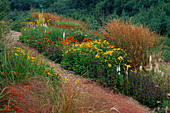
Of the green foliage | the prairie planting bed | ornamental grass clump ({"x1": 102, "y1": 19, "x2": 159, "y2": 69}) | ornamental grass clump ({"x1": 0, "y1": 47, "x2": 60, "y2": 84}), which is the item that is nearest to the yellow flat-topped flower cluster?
the prairie planting bed

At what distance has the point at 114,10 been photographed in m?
18.5

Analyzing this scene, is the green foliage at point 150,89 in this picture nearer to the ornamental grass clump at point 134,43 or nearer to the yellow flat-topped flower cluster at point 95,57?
the yellow flat-topped flower cluster at point 95,57

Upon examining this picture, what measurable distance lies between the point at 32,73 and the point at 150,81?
2850 millimetres

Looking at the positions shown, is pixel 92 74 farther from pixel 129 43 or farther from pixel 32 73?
pixel 32 73

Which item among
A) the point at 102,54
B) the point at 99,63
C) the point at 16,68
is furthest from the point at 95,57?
the point at 16,68

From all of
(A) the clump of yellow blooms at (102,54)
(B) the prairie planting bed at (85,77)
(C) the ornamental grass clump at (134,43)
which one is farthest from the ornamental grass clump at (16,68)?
(C) the ornamental grass clump at (134,43)

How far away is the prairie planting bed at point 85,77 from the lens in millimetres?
2577

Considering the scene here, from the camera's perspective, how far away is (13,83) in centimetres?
282

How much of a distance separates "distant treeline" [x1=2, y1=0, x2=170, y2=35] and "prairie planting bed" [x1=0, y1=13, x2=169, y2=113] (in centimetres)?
293

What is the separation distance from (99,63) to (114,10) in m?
14.8

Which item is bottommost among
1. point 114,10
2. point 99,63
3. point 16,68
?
point 99,63

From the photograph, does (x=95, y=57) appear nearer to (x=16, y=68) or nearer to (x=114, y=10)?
(x=16, y=68)

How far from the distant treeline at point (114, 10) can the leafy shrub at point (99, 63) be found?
3121mm

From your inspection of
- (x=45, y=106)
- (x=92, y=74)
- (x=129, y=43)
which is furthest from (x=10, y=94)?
(x=129, y=43)
